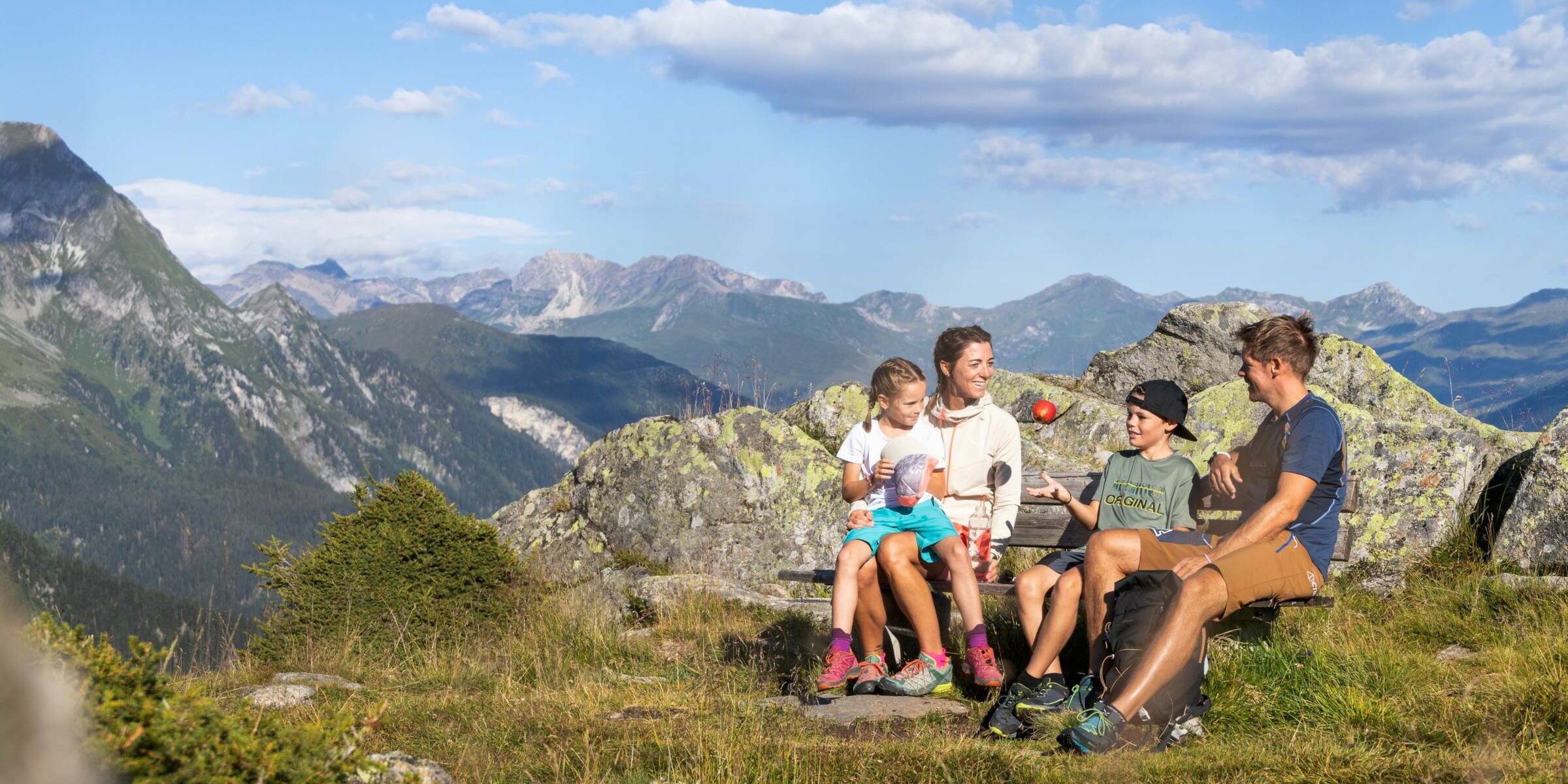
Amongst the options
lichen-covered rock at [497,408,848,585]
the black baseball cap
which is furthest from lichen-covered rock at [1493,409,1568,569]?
lichen-covered rock at [497,408,848,585]

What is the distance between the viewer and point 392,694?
6.74 m

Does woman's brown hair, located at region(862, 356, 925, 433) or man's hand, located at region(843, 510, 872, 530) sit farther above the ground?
woman's brown hair, located at region(862, 356, 925, 433)

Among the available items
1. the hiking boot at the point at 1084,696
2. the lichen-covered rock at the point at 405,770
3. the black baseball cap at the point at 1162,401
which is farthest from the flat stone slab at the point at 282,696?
the black baseball cap at the point at 1162,401

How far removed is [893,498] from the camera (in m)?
6.89

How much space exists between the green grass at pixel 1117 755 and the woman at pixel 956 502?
365 millimetres

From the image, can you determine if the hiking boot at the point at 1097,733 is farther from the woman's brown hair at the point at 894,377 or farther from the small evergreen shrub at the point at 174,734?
the small evergreen shrub at the point at 174,734

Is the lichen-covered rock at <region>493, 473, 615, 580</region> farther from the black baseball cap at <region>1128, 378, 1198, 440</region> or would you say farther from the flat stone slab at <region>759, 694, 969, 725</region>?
the black baseball cap at <region>1128, 378, 1198, 440</region>

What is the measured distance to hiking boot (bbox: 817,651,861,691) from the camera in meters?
6.32

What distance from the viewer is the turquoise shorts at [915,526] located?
6742 millimetres

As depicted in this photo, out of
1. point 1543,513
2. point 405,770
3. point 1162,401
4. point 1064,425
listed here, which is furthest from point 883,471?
point 1064,425

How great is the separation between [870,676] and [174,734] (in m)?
4.23

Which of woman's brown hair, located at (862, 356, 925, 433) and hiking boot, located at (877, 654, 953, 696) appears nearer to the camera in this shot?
hiking boot, located at (877, 654, 953, 696)

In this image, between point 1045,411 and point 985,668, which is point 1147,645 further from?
point 1045,411

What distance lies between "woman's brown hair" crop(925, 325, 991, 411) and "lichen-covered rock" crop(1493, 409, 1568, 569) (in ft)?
11.9
